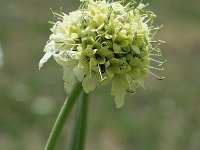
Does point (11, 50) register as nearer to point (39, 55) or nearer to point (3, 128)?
point (39, 55)

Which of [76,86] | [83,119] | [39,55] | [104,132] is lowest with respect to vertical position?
[104,132]

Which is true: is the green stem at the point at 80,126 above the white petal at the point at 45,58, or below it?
below

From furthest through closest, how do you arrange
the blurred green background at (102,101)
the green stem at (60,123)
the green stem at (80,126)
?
the blurred green background at (102,101), the green stem at (80,126), the green stem at (60,123)

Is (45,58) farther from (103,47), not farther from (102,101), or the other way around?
(102,101)

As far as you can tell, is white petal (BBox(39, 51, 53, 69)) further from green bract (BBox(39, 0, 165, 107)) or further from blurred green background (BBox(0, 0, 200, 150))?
blurred green background (BBox(0, 0, 200, 150))

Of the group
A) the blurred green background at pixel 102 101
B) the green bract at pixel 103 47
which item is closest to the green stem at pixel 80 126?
the green bract at pixel 103 47

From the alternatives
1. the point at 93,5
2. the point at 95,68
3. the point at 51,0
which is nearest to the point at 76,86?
the point at 95,68

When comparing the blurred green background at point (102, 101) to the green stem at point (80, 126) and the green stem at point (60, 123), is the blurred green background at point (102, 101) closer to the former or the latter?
the green stem at point (80, 126)
